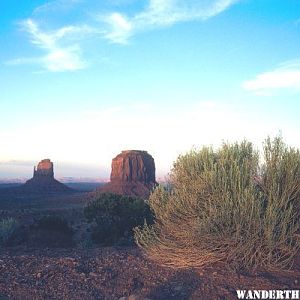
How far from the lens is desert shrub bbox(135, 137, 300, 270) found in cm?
923

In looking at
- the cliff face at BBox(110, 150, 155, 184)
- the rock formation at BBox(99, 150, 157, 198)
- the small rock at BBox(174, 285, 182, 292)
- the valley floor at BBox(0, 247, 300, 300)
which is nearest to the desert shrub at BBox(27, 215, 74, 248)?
the valley floor at BBox(0, 247, 300, 300)

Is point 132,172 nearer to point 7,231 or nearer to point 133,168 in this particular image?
point 133,168

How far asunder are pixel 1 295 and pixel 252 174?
634cm

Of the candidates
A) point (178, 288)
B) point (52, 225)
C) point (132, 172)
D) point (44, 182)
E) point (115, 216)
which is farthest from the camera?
point (44, 182)

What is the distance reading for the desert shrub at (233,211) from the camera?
30.3 ft

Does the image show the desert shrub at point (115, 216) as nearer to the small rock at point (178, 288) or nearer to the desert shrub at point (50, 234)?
the desert shrub at point (50, 234)

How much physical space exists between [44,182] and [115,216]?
4175 inches

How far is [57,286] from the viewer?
29.2ft

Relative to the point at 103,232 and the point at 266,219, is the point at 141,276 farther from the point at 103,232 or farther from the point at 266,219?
the point at 103,232

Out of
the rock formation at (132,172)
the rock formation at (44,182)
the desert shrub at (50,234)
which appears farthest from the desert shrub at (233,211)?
the rock formation at (44,182)

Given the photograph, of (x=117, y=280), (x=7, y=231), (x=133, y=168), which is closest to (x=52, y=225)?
(x=7, y=231)

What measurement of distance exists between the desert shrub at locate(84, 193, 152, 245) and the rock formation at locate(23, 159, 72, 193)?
305 feet

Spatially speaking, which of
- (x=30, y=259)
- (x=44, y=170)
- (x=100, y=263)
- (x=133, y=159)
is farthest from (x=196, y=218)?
(x=44, y=170)

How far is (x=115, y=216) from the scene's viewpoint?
20359 mm
